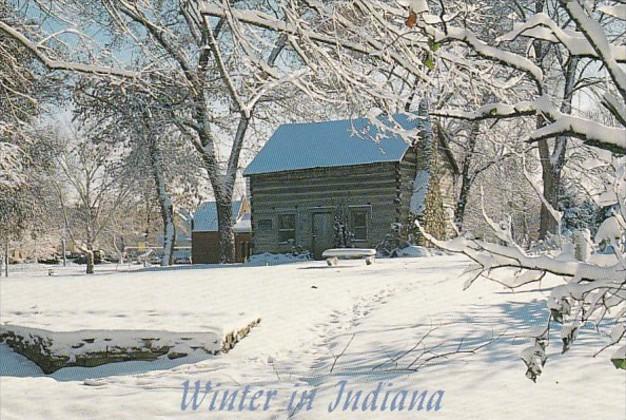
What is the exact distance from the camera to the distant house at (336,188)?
2628cm

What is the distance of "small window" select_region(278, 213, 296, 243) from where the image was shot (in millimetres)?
28266

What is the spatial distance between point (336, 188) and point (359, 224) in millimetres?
1790

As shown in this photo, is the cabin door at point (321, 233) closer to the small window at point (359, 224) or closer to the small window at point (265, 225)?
the small window at point (359, 224)

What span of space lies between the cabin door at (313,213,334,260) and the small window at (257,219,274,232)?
6.94ft

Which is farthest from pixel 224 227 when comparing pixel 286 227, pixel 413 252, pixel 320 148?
pixel 413 252

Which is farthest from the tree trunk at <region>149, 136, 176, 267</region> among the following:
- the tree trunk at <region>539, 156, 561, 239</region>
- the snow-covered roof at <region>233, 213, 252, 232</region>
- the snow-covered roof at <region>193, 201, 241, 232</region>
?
the snow-covered roof at <region>233, 213, 252, 232</region>

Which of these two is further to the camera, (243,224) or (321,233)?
(243,224)

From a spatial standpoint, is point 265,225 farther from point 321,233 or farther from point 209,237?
point 209,237

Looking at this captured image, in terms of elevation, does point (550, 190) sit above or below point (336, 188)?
below

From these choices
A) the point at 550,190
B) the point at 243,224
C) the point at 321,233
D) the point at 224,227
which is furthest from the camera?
the point at 243,224

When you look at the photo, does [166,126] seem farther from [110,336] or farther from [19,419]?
[19,419]

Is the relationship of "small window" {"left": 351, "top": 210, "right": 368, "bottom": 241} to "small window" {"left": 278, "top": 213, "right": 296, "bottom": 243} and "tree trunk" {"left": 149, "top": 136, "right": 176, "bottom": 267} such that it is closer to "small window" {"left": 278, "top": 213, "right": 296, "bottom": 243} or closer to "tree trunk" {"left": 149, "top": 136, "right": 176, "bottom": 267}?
"small window" {"left": 278, "top": 213, "right": 296, "bottom": 243}

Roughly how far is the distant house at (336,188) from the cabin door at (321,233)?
4 cm

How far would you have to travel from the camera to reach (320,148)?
2830cm
